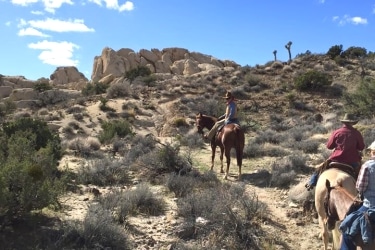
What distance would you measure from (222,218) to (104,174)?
5.08m

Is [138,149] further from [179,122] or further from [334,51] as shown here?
[334,51]

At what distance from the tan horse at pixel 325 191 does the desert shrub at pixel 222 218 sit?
48.2 inches

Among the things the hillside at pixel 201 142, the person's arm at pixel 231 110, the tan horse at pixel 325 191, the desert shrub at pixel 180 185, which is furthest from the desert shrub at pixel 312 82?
the tan horse at pixel 325 191

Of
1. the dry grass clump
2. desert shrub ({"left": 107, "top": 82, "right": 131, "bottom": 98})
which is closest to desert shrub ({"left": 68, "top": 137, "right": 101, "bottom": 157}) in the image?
the dry grass clump

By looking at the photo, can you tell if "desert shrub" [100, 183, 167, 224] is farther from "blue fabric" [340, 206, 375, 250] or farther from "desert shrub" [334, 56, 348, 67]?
"desert shrub" [334, 56, 348, 67]

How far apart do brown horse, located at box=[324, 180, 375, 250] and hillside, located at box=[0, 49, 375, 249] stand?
1392 millimetres

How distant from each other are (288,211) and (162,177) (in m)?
4.13

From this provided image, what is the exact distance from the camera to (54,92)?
1769 inches

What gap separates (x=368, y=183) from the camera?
504 centimetres

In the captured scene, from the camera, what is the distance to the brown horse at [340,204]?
5220 millimetres

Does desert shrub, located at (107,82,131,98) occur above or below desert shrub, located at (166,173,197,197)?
above

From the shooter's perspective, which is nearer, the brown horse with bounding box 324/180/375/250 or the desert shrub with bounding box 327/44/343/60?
the brown horse with bounding box 324/180/375/250

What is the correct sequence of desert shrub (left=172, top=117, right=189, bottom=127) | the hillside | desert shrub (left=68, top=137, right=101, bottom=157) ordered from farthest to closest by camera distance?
desert shrub (left=172, top=117, right=189, bottom=127) < desert shrub (left=68, top=137, right=101, bottom=157) < the hillside

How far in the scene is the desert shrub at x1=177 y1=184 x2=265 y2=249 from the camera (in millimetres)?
6988
